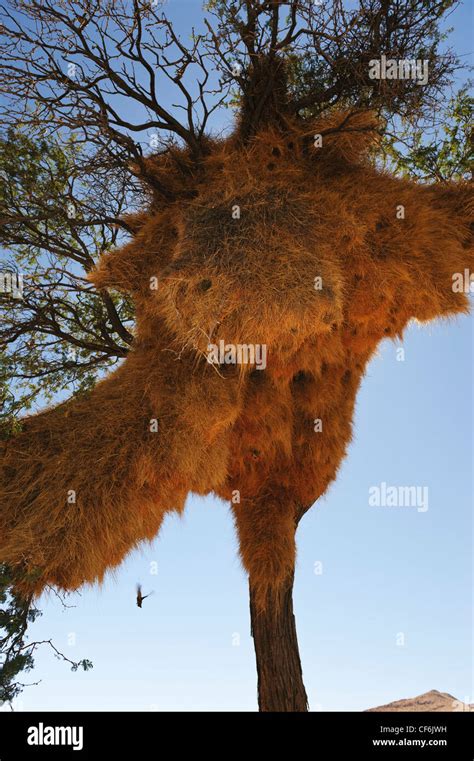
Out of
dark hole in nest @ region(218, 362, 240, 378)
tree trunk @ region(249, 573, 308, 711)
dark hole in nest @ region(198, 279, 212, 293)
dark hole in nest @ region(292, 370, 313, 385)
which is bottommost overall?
tree trunk @ region(249, 573, 308, 711)

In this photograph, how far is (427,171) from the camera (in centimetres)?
1271

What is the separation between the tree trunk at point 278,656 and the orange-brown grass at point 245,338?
1.42 ft

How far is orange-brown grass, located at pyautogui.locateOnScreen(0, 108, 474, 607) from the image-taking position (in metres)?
8.77

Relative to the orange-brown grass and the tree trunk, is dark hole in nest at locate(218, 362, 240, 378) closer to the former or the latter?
the orange-brown grass

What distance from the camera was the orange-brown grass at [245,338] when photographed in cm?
877

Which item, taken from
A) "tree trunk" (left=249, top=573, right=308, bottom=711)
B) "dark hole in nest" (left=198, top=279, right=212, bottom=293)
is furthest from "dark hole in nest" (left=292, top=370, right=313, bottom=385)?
"tree trunk" (left=249, top=573, right=308, bottom=711)

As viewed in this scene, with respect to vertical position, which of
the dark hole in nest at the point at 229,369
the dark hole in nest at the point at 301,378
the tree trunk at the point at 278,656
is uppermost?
the dark hole in nest at the point at 301,378

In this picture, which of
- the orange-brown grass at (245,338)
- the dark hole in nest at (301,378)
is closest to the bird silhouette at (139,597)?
the orange-brown grass at (245,338)

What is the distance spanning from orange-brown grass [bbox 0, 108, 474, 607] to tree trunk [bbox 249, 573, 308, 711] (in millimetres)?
432

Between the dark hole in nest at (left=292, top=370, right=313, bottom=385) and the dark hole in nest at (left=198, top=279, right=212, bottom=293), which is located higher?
the dark hole in nest at (left=198, top=279, right=212, bottom=293)

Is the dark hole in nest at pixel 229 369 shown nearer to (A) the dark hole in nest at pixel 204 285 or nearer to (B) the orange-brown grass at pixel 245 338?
(B) the orange-brown grass at pixel 245 338

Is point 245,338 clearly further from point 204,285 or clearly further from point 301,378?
point 301,378

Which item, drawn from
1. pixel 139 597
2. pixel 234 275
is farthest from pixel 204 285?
pixel 139 597

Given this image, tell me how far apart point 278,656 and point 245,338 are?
5.41 m
